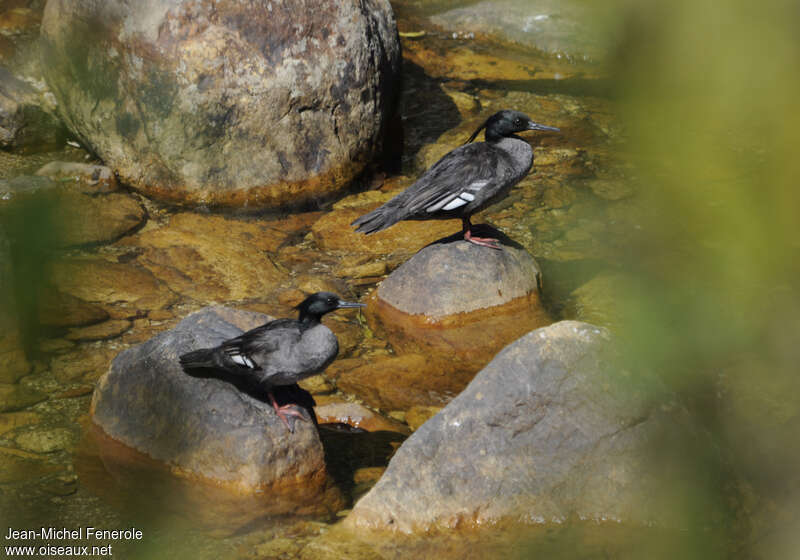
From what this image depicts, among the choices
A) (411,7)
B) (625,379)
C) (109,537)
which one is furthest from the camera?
(411,7)

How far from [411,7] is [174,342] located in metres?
8.04

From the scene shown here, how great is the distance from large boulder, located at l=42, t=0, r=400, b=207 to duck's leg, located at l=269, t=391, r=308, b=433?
2888 mm

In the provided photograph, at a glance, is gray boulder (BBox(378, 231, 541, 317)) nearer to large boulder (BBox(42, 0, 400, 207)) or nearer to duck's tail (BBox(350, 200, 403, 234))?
duck's tail (BBox(350, 200, 403, 234))

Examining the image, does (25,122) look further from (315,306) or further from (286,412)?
(286,412)

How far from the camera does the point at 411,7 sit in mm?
11031

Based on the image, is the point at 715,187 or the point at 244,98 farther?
the point at 244,98

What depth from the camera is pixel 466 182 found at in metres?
5.42

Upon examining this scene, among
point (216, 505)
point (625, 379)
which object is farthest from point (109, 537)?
point (625, 379)

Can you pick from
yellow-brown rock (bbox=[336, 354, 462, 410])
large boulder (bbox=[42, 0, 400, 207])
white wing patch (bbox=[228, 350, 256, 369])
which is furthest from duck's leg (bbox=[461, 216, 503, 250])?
white wing patch (bbox=[228, 350, 256, 369])

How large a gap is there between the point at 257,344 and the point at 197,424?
0.49 meters

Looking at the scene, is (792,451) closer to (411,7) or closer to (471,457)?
(471,457)

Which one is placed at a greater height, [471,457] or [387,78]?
[387,78]

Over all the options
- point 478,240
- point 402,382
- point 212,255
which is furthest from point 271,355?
point 212,255

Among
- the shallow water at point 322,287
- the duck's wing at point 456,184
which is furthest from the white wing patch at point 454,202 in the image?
the shallow water at point 322,287
